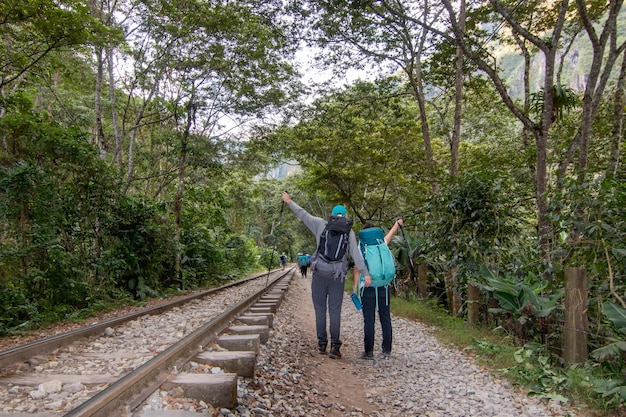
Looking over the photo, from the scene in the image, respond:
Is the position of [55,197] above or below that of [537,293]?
above

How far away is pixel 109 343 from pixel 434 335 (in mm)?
4855

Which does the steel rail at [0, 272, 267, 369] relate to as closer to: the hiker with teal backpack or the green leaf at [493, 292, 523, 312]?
the hiker with teal backpack

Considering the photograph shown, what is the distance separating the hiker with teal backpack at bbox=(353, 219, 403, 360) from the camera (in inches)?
203

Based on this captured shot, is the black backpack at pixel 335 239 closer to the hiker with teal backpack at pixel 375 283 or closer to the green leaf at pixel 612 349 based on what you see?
the hiker with teal backpack at pixel 375 283

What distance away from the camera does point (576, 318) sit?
12.9 ft

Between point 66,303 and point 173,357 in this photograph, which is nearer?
point 173,357

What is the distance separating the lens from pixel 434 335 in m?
6.55

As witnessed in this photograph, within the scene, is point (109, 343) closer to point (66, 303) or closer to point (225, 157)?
point (66, 303)

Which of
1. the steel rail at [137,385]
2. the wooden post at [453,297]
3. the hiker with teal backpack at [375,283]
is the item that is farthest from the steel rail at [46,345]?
the wooden post at [453,297]

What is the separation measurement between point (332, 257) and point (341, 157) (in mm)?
11623

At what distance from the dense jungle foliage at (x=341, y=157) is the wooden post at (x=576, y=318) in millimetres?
92

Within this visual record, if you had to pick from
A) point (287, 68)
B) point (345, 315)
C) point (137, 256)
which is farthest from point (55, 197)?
point (287, 68)

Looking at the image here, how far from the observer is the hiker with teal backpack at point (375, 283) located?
514 cm

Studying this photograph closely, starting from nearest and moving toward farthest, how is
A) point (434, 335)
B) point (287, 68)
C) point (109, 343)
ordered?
point (109, 343) < point (434, 335) < point (287, 68)
